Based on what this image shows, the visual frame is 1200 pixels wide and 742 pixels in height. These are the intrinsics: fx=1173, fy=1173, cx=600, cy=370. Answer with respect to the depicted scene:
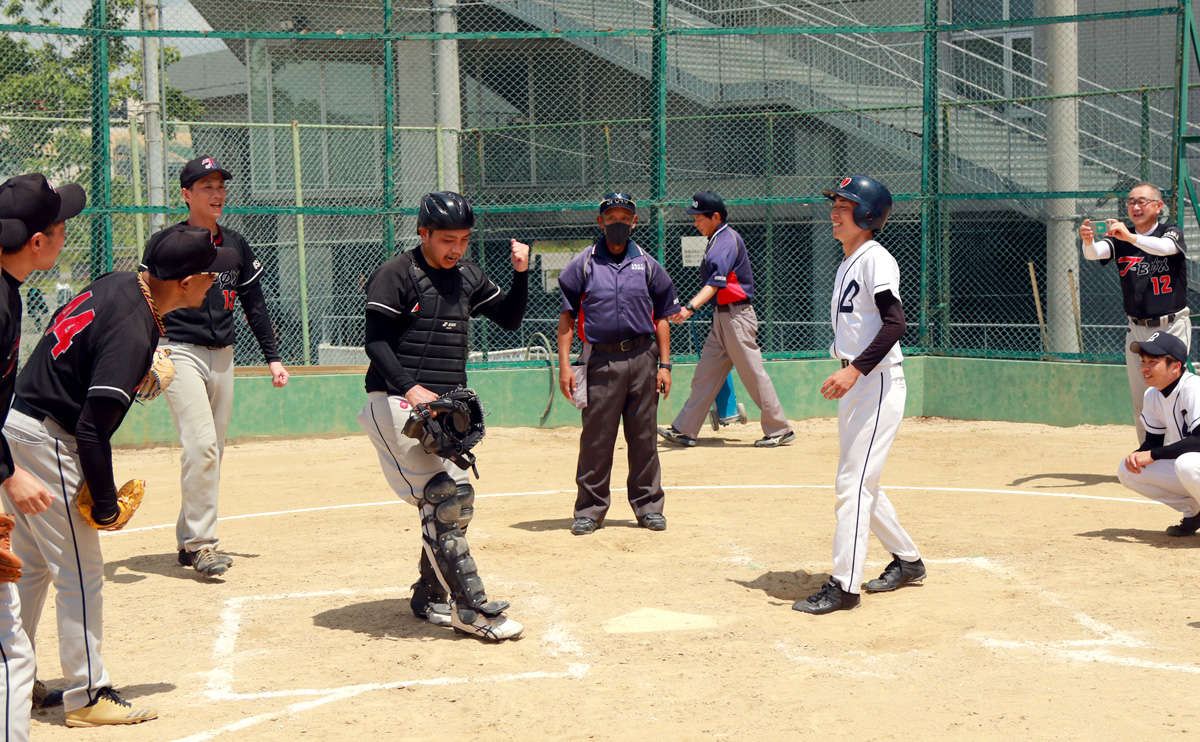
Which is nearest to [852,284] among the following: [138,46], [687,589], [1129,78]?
[687,589]

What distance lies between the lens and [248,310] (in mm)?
7242

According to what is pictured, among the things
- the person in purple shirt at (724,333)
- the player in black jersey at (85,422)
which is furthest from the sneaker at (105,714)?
the person in purple shirt at (724,333)

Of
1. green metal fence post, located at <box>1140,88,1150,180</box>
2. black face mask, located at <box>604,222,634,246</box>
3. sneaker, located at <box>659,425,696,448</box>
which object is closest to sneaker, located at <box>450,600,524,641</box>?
A: black face mask, located at <box>604,222,634,246</box>

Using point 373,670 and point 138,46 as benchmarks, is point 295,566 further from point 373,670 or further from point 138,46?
point 138,46

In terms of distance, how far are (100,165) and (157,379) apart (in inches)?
271

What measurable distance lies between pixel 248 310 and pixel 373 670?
9.89 feet

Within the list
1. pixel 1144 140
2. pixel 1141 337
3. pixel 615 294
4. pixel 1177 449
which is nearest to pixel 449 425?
pixel 615 294

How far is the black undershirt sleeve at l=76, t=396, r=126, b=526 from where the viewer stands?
4109mm

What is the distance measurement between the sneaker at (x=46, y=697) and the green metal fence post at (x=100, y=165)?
7225 millimetres

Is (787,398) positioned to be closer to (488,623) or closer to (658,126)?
(658,126)

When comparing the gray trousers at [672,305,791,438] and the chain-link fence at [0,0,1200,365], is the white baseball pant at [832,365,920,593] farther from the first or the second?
the chain-link fence at [0,0,1200,365]

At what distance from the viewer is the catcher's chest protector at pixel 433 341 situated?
545cm

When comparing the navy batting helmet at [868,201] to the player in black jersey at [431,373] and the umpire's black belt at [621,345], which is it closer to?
the player in black jersey at [431,373]

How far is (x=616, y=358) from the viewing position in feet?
25.2
